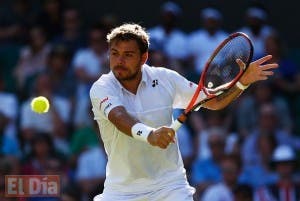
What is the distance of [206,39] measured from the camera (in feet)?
41.8

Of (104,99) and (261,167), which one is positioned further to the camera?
(261,167)

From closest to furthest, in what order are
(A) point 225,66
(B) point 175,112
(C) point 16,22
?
(A) point 225,66 < (B) point 175,112 < (C) point 16,22

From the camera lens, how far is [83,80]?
12.3 meters

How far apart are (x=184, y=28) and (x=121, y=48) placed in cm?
763

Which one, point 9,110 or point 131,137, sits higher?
point 9,110

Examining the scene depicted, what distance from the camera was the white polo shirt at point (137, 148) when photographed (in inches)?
259

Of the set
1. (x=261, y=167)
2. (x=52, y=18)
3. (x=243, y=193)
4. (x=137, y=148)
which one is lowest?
(x=243, y=193)

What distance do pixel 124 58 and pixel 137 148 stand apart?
63cm

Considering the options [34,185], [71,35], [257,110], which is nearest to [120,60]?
[34,185]

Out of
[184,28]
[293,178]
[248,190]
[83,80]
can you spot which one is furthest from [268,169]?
[184,28]

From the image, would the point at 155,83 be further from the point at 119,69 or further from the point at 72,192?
the point at 72,192

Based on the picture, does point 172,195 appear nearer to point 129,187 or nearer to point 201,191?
point 129,187

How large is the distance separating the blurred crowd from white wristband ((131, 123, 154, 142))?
3.40 meters

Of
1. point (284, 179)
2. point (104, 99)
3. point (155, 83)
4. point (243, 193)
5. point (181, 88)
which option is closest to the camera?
point (104, 99)
